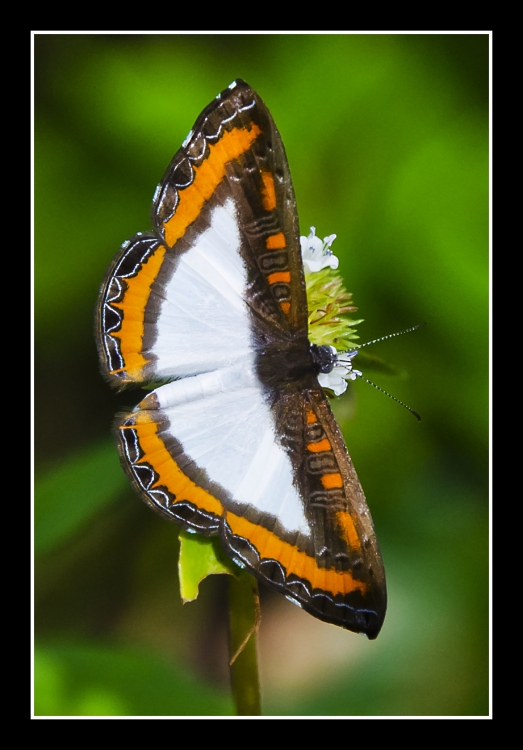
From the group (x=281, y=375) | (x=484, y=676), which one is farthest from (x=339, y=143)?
(x=484, y=676)

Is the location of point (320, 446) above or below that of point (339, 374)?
below

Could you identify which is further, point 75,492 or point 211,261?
point 75,492

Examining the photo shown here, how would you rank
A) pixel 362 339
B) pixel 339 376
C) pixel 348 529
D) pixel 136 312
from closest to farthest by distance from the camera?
pixel 348 529
pixel 136 312
pixel 339 376
pixel 362 339

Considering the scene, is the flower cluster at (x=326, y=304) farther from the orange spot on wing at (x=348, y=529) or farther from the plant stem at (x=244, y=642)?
the plant stem at (x=244, y=642)

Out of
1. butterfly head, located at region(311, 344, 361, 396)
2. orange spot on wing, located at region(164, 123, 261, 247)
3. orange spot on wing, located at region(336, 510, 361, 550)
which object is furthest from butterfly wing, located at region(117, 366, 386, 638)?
orange spot on wing, located at region(164, 123, 261, 247)

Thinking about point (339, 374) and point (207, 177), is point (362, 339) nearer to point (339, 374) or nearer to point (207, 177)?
point (339, 374)

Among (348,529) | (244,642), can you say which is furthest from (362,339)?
(244,642)

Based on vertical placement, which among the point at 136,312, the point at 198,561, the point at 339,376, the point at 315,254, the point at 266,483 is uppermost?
the point at 315,254
